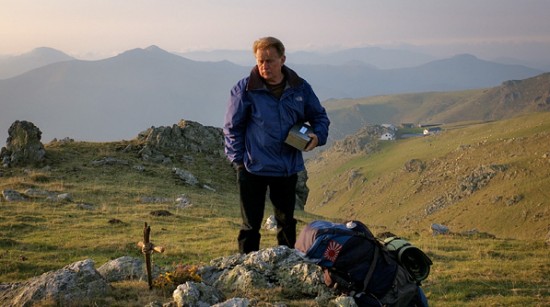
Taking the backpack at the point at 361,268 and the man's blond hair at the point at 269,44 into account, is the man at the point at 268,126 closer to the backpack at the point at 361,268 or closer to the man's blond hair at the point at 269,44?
the man's blond hair at the point at 269,44

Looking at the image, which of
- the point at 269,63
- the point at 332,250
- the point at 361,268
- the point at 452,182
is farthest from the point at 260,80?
the point at 452,182

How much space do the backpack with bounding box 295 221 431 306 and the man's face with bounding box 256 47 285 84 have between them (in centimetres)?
267

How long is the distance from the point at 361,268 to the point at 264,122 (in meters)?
2.85

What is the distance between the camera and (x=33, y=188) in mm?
24422

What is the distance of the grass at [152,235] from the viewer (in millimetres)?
10258

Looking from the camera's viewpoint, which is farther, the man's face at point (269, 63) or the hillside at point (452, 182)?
the hillside at point (452, 182)

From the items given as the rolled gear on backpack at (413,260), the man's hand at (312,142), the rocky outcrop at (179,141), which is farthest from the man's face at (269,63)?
the rocky outcrop at (179,141)

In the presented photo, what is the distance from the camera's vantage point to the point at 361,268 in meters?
6.36

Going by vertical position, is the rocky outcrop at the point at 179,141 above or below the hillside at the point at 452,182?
above

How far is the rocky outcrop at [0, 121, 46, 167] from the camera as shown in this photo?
29938 mm

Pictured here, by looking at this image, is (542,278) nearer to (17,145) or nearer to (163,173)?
(163,173)

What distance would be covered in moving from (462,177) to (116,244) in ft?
306

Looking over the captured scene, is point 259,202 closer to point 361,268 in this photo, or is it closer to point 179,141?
point 361,268

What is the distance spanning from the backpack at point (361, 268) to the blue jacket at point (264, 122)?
1.62 m
